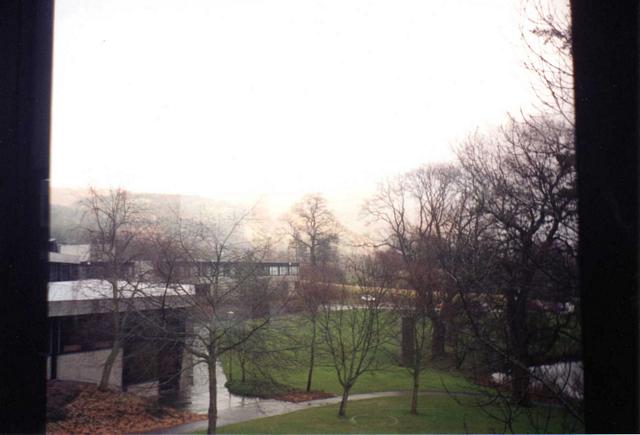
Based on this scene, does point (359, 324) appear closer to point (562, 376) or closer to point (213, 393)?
point (213, 393)

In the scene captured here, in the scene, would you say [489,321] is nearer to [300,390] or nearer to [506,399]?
[506,399]

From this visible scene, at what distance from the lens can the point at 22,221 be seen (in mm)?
1247

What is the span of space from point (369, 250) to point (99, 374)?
96 cm

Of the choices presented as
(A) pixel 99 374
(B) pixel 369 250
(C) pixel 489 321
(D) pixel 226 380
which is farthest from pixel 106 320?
(C) pixel 489 321

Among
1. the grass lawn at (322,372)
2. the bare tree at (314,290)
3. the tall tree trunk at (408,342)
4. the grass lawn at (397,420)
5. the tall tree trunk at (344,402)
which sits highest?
the bare tree at (314,290)

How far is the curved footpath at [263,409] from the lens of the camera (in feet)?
4.79

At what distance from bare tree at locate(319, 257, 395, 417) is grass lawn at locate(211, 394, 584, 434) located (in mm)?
77

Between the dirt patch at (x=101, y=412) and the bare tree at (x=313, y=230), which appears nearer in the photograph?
the dirt patch at (x=101, y=412)

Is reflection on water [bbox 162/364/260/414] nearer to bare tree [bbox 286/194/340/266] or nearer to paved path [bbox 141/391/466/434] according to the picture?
paved path [bbox 141/391/466/434]

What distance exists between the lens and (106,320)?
1.47 meters

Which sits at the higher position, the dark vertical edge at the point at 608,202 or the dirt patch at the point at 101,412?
the dark vertical edge at the point at 608,202

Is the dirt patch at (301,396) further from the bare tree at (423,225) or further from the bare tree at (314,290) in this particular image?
the bare tree at (423,225)

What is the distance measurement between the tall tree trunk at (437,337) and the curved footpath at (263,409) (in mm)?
123

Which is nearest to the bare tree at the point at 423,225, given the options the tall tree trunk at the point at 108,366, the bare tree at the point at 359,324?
the bare tree at the point at 359,324
